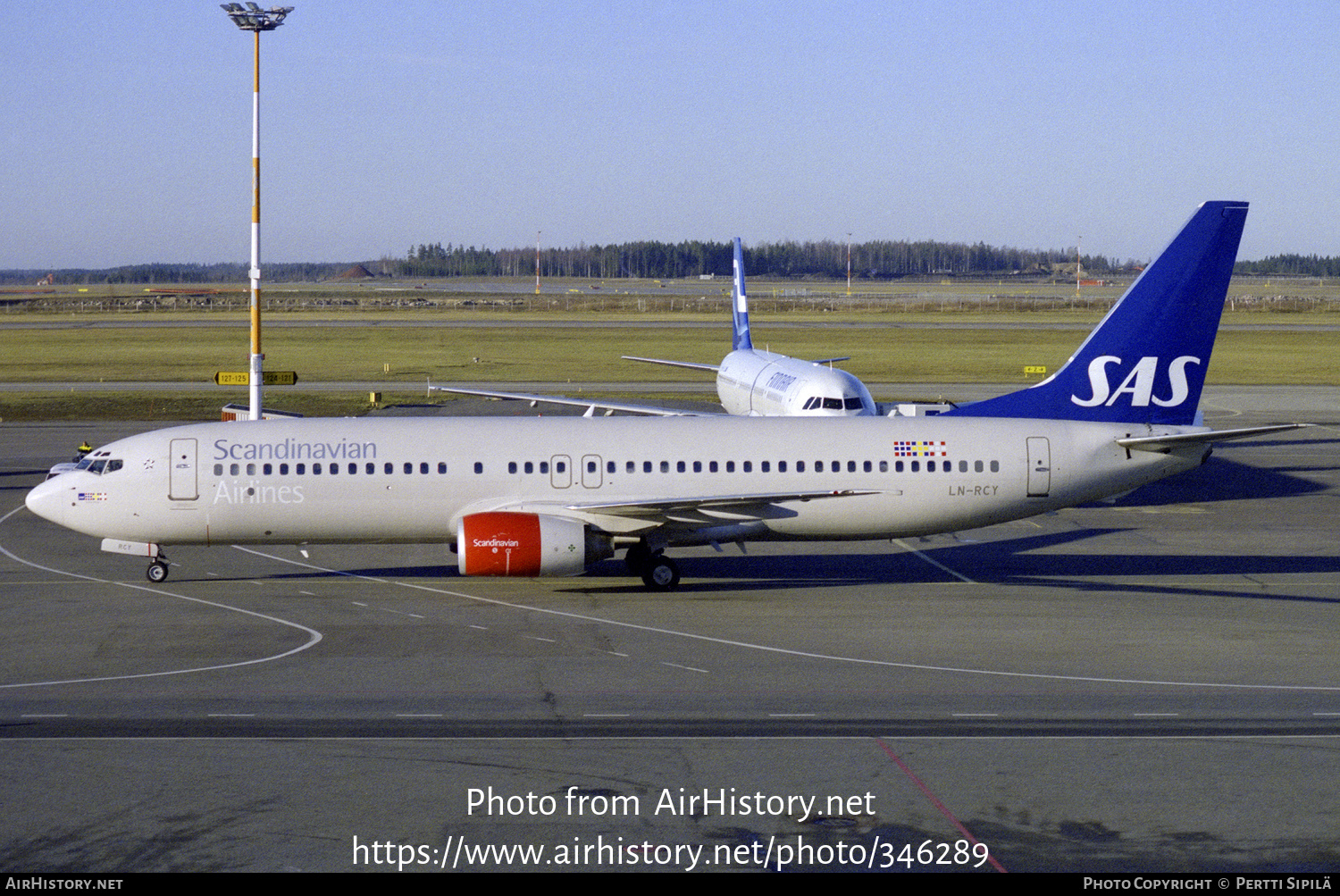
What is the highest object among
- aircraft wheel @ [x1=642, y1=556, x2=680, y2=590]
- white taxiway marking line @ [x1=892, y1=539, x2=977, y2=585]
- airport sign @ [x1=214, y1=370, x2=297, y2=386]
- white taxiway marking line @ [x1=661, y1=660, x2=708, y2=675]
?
airport sign @ [x1=214, y1=370, x2=297, y2=386]

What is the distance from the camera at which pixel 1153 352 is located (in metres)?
31.4

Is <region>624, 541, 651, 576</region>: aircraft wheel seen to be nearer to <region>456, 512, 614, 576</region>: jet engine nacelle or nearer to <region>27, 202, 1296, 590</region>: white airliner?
<region>27, 202, 1296, 590</region>: white airliner

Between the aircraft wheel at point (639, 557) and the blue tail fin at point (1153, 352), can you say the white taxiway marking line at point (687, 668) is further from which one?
the blue tail fin at point (1153, 352)

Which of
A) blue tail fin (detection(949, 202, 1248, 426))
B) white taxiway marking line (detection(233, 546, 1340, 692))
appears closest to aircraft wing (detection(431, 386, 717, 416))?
blue tail fin (detection(949, 202, 1248, 426))

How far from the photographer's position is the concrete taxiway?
50.6 ft

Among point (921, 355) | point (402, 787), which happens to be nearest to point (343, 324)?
point (921, 355)

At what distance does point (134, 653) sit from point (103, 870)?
10.6m

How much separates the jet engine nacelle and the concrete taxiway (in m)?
0.97

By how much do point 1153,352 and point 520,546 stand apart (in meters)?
15.9

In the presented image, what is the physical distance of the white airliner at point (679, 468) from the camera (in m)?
29.4

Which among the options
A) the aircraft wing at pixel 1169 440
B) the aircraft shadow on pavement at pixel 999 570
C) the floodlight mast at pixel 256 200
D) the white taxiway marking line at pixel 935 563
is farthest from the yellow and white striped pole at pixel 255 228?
the aircraft wing at pixel 1169 440

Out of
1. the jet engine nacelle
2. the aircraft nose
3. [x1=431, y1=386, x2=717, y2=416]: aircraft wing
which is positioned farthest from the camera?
[x1=431, y1=386, x2=717, y2=416]: aircraft wing

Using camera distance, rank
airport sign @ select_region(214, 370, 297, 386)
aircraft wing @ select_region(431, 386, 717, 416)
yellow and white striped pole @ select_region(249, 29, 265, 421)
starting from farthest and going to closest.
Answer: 1. aircraft wing @ select_region(431, 386, 717, 416)
2. airport sign @ select_region(214, 370, 297, 386)
3. yellow and white striped pole @ select_region(249, 29, 265, 421)

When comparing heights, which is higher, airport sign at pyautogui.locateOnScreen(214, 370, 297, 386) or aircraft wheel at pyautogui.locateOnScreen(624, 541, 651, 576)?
airport sign at pyautogui.locateOnScreen(214, 370, 297, 386)
